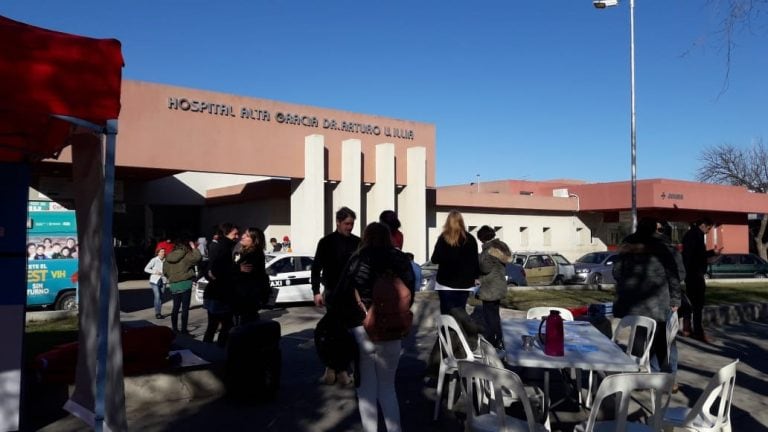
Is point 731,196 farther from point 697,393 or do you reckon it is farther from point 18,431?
point 18,431

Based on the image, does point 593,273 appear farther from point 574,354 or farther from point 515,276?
point 574,354

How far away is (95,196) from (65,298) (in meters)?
10.5

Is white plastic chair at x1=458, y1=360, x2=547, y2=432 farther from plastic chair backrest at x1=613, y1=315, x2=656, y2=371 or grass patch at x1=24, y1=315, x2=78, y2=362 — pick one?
grass patch at x1=24, y1=315, x2=78, y2=362

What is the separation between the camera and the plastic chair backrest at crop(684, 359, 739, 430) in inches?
147

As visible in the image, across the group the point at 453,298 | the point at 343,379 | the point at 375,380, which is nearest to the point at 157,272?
the point at 343,379

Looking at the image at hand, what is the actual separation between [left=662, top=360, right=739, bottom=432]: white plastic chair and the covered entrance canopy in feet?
12.3

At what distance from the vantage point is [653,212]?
3500 cm

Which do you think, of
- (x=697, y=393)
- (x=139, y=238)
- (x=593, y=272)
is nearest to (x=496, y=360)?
(x=697, y=393)

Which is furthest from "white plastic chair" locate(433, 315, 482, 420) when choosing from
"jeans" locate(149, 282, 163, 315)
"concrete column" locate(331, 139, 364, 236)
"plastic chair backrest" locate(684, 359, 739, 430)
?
"concrete column" locate(331, 139, 364, 236)

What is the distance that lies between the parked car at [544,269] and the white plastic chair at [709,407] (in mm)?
18457

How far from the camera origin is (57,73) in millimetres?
3605

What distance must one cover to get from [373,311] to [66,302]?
11.3m

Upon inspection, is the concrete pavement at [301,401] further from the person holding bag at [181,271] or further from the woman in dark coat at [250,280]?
the person holding bag at [181,271]


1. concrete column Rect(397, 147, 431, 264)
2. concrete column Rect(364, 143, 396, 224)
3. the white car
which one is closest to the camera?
the white car
